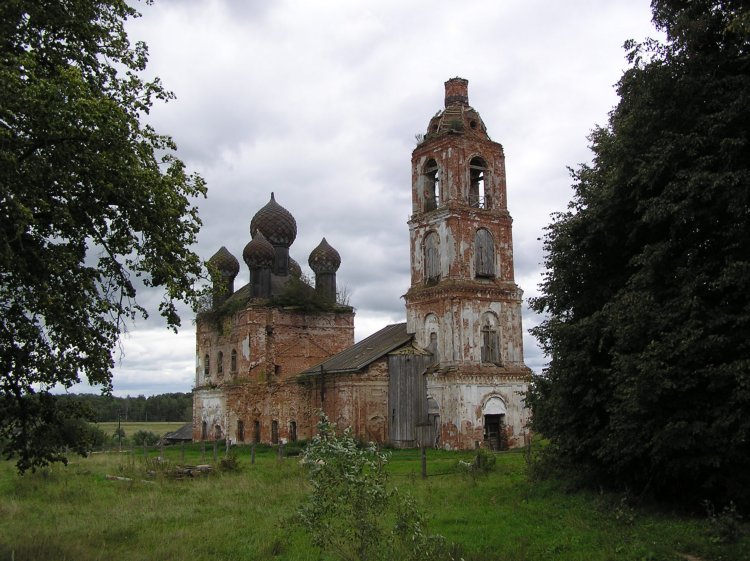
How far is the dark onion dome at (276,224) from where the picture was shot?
43000 mm

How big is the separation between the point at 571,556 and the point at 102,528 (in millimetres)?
8409

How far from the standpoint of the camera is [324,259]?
135 feet

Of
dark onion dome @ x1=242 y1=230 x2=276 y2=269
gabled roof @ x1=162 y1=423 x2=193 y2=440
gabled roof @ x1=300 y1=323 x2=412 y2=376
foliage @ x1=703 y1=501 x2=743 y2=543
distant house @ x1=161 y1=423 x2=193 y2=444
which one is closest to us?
foliage @ x1=703 y1=501 x2=743 y2=543

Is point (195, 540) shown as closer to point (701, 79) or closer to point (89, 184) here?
point (89, 184)

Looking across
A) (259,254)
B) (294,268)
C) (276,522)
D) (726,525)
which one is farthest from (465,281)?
(726,525)

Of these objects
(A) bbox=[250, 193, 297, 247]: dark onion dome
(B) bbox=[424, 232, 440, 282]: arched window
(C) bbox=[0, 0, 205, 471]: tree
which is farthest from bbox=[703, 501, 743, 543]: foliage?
(A) bbox=[250, 193, 297, 247]: dark onion dome

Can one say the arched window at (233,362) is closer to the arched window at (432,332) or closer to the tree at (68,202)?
the arched window at (432,332)

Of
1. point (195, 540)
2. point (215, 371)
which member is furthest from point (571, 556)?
point (215, 371)

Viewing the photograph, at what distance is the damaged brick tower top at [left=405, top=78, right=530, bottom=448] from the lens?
103 feet

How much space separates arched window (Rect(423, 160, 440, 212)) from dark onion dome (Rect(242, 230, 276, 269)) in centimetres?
1027

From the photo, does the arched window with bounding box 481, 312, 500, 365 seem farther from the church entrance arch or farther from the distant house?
the distant house

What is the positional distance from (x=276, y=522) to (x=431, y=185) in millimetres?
24059

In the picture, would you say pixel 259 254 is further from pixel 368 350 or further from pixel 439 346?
pixel 439 346

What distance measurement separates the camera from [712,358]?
1059cm
